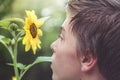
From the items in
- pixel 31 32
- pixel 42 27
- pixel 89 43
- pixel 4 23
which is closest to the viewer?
pixel 89 43

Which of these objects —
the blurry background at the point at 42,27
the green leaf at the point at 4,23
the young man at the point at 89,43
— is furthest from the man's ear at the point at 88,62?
the blurry background at the point at 42,27

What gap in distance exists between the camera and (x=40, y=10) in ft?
19.0

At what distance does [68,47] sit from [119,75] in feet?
0.44

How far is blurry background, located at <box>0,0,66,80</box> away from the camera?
5094mm

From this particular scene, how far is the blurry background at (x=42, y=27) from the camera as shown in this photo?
16.7 ft

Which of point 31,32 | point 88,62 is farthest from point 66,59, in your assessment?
point 31,32

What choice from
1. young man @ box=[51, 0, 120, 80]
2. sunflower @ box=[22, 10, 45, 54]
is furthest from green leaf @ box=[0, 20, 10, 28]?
young man @ box=[51, 0, 120, 80]

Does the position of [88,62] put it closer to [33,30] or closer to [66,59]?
[66,59]

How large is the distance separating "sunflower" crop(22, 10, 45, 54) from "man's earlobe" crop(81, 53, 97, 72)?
468mm

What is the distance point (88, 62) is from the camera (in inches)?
44.4

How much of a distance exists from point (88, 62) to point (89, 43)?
0.05 meters

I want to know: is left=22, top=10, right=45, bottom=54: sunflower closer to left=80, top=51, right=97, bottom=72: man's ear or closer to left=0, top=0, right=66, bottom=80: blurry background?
left=80, top=51, right=97, bottom=72: man's ear

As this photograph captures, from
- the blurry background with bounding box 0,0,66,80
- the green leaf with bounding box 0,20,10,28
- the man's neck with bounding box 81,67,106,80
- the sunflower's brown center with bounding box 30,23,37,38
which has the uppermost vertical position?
the man's neck with bounding box 81,67,106,80

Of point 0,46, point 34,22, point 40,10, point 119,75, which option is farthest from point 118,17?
point 40,10
